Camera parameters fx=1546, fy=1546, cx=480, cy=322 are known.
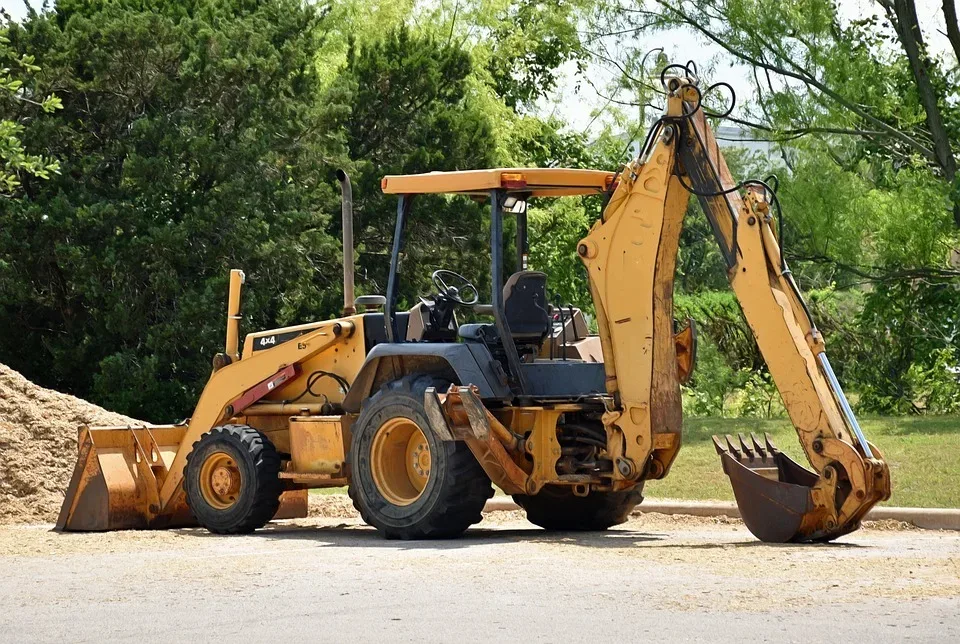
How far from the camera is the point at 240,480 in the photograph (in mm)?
13141

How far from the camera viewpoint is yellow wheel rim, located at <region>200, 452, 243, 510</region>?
13.3m

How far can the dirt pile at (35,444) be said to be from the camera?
15453mm

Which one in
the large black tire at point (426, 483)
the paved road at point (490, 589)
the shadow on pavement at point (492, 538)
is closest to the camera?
the paved road at point (490, 589)

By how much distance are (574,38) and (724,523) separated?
1423 cm

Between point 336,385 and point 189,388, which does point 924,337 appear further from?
point 336,385

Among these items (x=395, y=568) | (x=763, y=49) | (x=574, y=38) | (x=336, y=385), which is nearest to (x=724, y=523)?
(x=336, y=385)

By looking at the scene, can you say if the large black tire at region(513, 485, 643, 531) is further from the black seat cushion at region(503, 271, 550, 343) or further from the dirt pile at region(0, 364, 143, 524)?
the dirt pile at region(0, 364, 143, 524)

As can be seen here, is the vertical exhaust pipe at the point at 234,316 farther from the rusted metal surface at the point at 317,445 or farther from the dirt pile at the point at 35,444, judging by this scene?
the dirt pile at the point at 35,444

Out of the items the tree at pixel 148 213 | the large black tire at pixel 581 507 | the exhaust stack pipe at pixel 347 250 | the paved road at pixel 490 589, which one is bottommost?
the paved road at pixel 490 589

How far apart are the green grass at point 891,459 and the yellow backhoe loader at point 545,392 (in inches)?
102

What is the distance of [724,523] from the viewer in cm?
1332

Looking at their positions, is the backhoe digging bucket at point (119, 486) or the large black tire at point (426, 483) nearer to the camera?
the large black tire at point (426, 483)

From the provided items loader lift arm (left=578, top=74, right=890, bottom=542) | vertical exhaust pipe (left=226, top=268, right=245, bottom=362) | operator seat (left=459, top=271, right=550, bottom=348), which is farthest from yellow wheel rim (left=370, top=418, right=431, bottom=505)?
vertical exhaust pipe (left=226, top=268, right=245, bottom=362)

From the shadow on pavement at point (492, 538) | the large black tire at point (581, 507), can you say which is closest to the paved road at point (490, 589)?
the shadow on pavement at point (492, 538)
